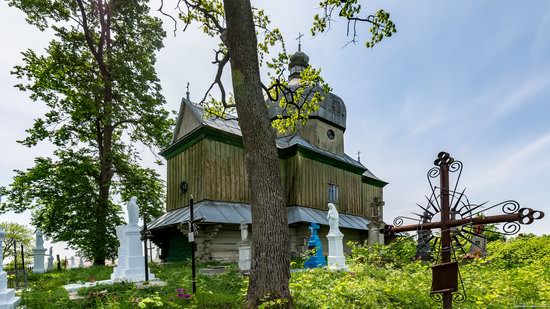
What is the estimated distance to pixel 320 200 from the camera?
58.6 ft

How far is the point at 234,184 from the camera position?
49.9 ft

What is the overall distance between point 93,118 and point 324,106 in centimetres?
1331

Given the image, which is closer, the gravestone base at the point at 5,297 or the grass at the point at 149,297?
the gravestone base at the point at 5,297

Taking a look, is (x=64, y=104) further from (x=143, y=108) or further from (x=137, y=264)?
(x=137, y=264)

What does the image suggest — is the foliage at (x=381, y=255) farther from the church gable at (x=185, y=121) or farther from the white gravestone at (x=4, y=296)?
the church gable at (x=185, y=121)

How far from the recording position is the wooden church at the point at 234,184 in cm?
1381

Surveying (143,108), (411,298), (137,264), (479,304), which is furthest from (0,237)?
(143,108)

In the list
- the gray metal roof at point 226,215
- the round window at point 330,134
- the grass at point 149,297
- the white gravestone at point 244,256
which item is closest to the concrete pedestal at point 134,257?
the grass at point 149,297

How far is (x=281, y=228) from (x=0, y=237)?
4.65m

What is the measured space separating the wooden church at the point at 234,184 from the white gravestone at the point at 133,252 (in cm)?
258

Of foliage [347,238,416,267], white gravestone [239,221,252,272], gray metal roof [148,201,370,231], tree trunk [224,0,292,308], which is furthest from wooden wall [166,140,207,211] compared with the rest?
tree trunk [224,0,292,308]

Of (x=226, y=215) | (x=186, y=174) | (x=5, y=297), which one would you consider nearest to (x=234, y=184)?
(x=226, y=215)

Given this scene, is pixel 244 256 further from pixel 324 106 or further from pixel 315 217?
pixel 324 106

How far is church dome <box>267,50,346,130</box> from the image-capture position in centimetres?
1953
